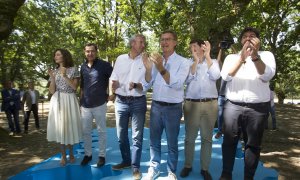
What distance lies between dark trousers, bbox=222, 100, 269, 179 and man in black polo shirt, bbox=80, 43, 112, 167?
2079 millimetres

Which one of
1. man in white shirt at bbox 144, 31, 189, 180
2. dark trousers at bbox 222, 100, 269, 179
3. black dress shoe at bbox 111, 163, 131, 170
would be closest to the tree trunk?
black dress shoe at bbox 111, 163, 131, 170

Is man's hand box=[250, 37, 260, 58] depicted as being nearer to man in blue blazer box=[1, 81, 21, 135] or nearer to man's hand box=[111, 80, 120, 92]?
man's hand box=[111, 80, 120, 92]

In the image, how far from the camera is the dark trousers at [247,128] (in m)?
3.69

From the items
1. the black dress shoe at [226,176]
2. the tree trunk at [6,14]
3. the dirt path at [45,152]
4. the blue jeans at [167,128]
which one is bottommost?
the dirt path at [45,152]

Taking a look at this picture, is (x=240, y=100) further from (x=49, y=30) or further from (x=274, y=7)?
(x=49, y=30)

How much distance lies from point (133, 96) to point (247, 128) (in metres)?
1.71

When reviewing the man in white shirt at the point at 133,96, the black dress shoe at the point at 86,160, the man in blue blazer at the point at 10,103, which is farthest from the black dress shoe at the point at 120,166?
the man in blue blazer at the point at 10,103

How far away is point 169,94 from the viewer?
157 inches

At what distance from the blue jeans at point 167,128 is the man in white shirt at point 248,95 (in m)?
0.68

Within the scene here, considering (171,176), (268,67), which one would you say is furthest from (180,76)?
(171,176)

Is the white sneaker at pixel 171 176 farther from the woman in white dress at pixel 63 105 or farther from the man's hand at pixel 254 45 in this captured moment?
the man's hand at pixel 254 45

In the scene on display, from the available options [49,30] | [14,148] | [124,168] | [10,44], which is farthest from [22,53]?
[124,168]

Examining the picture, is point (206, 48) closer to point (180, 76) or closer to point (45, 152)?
point (180, 76)

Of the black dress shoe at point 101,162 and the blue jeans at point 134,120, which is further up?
the blue jeans at point 134,120
